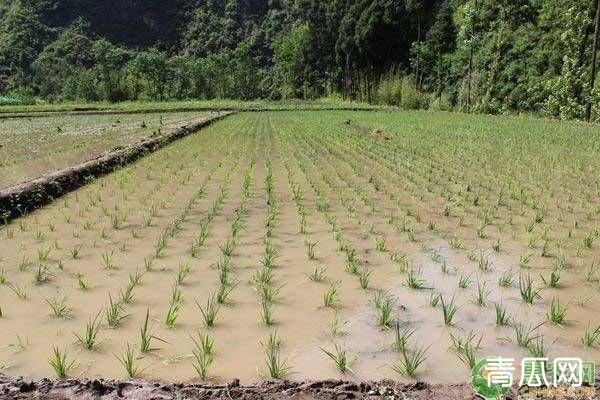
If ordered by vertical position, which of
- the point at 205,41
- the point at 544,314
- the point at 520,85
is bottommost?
the point at 544,314

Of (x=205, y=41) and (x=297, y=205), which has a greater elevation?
(x=205, y=41)

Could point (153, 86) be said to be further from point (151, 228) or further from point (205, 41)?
point (151, 228)

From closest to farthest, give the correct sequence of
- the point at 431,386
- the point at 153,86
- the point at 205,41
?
1. the point at 431,386
2. the point at 153,86
3. the point at 205,41

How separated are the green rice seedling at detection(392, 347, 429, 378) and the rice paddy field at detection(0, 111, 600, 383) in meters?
0.01

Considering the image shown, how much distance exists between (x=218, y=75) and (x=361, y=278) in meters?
48.6

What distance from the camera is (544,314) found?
270 cm

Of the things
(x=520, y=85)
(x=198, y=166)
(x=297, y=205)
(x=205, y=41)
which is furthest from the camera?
(x=205, y=41)

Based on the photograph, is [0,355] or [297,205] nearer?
[0,355]

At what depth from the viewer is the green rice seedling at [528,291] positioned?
2852mm

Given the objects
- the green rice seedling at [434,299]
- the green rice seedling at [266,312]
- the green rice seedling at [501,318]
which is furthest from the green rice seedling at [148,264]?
the green rice seedling at [501,318]

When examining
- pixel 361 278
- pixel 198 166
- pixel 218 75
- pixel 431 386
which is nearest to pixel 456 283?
pixel 361 278

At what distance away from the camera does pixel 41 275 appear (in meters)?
3.25

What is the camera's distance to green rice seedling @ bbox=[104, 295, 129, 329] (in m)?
2.60

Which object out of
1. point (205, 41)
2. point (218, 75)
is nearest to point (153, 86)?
point (218, 75)
